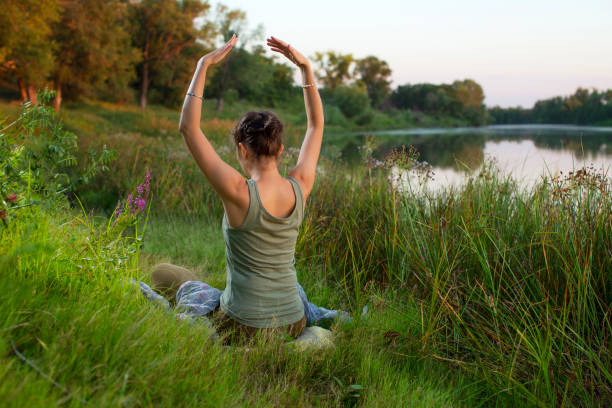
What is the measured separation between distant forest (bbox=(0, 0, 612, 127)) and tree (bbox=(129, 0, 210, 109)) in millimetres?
66

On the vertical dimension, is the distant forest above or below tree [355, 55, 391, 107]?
below

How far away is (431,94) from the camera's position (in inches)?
1837

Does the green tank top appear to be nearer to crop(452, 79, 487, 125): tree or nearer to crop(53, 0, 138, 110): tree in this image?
crop(53, 0, 138, 110): tree

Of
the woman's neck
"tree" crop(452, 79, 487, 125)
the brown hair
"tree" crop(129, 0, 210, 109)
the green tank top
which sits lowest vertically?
the green tank top

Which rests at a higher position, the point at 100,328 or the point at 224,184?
the point at 224,184

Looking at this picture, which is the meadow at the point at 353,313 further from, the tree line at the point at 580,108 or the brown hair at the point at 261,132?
the tree line at the point at 580,108

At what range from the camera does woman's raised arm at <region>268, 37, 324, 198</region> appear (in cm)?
237

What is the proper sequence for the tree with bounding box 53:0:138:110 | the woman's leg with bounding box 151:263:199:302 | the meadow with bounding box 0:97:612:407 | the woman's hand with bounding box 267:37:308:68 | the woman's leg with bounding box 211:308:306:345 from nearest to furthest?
the meadow with bounding box 0:97:612:407, the woman's leg with bounding box 211:308:306:345, the woman's hand with bounding box 267:37:308:68, the woman's leg with bounding box 151:263:199:302, the tree with bounding box 53:0:138:110

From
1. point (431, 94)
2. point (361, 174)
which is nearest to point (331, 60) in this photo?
point (431, 94)

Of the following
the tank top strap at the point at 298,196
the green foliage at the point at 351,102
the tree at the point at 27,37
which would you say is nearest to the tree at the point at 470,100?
the green foliage at the point at 351,102

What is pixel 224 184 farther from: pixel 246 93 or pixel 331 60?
pixel 331 60

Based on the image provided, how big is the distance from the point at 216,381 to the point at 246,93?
45.7m

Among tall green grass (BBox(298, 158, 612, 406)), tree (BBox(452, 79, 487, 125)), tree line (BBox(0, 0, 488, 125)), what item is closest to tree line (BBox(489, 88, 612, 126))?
tall green grass (BBox(298, 158, 612, 406))

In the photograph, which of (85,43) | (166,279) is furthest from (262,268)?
(85,43)
